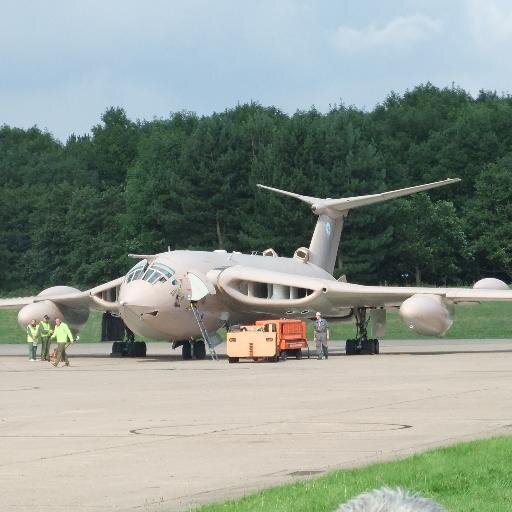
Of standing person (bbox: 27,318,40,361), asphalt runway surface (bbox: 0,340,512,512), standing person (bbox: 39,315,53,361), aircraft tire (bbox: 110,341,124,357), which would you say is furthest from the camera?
aircraft tire (bbox: 110,341,124,357)

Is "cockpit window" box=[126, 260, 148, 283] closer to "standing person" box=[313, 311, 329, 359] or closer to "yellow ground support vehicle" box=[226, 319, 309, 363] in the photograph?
"yellow ground support vehicle" box=[226, 319, 309, 363]

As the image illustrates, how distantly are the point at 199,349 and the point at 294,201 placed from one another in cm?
5314

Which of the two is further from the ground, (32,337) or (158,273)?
(158,273)

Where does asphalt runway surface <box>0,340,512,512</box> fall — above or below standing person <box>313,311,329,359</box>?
below

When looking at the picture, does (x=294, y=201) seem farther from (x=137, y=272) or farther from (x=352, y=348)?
(x=137, y=272)

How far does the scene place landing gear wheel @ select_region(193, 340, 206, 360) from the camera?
42.9 meters

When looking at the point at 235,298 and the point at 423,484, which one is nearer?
the point at 423,484

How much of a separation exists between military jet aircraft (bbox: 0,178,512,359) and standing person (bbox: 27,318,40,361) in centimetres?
215

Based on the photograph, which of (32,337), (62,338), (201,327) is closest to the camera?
(62,338)

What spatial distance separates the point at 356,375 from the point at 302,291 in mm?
13932

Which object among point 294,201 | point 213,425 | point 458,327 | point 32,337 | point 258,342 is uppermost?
point 294,201

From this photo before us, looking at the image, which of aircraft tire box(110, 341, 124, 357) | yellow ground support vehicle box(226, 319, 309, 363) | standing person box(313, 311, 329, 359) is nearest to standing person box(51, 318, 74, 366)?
yellow ground support vehicle box(226, 319, 309, 363)

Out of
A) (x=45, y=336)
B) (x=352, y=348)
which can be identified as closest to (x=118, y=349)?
(x=45, y=336)

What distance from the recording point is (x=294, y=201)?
95500 mm
